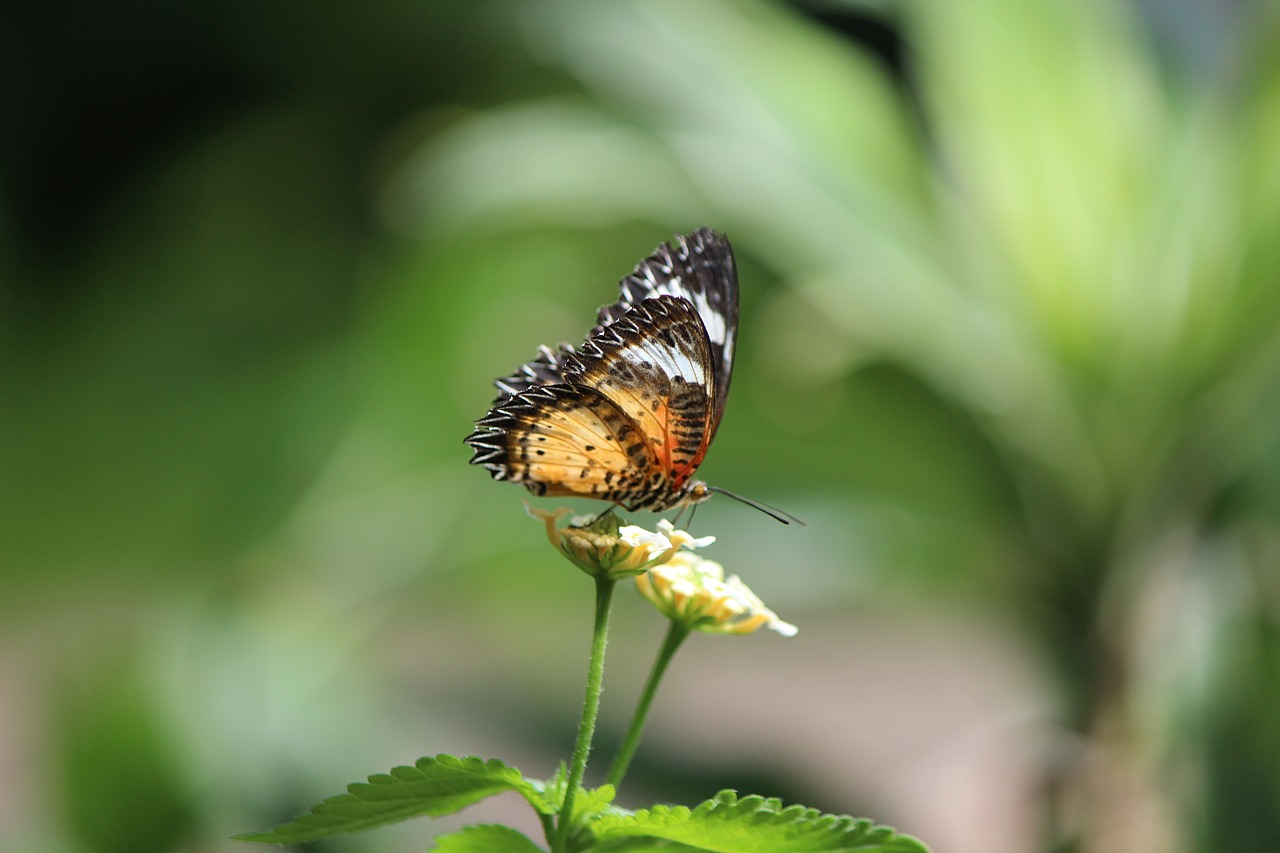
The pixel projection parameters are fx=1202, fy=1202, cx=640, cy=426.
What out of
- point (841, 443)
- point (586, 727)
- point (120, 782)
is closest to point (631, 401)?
point (586, 727)

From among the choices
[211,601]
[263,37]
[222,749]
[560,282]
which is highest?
[263,37]

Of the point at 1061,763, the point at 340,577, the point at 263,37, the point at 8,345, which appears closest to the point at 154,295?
the point at 8,345

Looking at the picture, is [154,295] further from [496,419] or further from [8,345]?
[496,419]

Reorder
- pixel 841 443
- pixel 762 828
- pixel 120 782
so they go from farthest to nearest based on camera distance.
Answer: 1. pixel 841 443
2. pixel 120 782
3. pixel 762 828

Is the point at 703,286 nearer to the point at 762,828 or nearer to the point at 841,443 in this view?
the point at 762,828

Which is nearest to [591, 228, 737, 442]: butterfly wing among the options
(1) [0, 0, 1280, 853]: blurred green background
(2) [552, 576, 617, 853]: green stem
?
(2) [552, 576, 617, 853]: green stem
